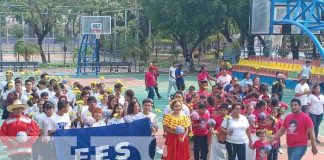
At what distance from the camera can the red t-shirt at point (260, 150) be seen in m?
9.38

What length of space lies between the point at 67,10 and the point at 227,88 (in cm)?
3228

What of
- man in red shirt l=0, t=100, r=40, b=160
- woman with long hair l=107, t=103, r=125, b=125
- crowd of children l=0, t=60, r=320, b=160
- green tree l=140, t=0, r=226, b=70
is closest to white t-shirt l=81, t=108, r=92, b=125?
crowd of children l=0, t=60, r=320, b=160

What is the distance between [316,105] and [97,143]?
588 centimetres

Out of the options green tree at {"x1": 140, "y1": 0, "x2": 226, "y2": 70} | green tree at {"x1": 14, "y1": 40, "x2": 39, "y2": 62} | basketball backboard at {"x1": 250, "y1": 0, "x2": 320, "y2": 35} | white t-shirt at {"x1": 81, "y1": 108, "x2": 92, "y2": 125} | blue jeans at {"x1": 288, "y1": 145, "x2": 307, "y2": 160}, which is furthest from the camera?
green tree at {"x1": 14, "y1": 40, "x2": 39, "y2": 62}

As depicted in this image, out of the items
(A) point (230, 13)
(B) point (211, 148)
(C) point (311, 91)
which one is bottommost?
(B) point (211, 148)

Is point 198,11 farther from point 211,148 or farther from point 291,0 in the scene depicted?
point 211,148

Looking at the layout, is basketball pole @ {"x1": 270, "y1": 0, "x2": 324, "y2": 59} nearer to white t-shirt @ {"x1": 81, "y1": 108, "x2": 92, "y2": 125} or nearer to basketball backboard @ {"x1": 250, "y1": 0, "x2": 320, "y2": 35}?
basketball backboard @ {"x1": 250, "y1": 0, "x2": 320, "y2": 35}

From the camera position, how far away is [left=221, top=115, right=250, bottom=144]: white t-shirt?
31.1ft

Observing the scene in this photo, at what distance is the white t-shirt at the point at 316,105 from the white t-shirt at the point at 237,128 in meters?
3.64

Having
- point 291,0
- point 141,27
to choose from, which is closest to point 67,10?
point 141,27

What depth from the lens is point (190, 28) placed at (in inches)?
1353

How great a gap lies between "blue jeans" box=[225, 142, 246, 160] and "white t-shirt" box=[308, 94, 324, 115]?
11.9ft

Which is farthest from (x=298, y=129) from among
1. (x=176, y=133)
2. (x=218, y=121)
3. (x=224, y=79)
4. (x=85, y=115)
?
(x=224, y=79)

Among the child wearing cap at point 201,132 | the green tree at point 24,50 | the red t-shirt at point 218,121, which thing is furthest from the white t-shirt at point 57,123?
the green tree at point 24,50
